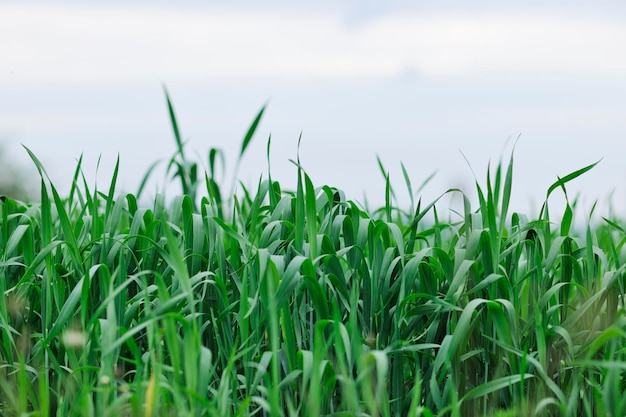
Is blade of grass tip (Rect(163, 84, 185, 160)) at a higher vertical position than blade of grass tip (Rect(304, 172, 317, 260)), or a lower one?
higher

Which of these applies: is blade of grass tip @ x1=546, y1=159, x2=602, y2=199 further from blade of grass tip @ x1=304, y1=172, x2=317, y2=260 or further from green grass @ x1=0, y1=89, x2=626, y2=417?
blade of grass tip @ x1=304, y1=172, x2=317, y2=260

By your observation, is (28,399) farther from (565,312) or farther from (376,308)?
(565,312)

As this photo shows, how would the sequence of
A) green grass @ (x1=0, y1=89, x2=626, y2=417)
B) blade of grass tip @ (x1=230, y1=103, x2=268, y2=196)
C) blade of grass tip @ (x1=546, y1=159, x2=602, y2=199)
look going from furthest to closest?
blade of grass tip @ (x1=230, y1=103, x2=268, y2=196) → blade of grass tip @ (x1=546, y1=159, x2=602, y2=199) → green grass @ (x1=0, y1=89, x2=626, y2=417)

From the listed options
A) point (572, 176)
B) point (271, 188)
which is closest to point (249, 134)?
point (271, 188)

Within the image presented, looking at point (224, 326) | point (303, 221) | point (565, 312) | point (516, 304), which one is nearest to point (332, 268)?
point (303, 221)

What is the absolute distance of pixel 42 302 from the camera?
5.83ft

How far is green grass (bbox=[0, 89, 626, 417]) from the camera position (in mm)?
1511

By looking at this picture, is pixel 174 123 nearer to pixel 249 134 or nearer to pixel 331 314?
pixel 249 134

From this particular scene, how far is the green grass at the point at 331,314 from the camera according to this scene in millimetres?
1511

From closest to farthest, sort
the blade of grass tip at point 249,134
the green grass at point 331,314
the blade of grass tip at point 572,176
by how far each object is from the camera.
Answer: the green grass at point 331,314
the blade of grass tip at point 572,176
the blade of grass tip at point 249,134

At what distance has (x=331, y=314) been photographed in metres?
1.67

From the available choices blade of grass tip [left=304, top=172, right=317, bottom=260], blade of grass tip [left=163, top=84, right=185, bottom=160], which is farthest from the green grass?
blade of grass tip [left=163, top=84, right=185, bottom=160]

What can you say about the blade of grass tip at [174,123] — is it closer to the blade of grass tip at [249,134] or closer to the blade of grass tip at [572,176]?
the blade of grass tip at [249,134]

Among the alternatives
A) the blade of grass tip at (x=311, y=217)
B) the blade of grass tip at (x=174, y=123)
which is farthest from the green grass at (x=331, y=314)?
the blade of grass tip at (x=174, y=123)
